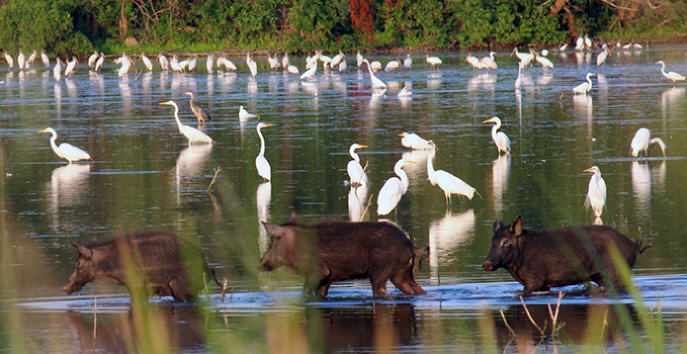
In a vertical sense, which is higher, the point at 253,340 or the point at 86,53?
the point at 86,53

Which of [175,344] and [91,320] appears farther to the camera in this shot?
[91,320]

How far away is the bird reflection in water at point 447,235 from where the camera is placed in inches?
324

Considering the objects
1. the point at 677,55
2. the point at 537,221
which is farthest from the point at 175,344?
the point at 677,55

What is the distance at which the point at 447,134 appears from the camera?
1722 centimetres

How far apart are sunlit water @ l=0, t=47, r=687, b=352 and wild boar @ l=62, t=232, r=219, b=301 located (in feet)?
0.68

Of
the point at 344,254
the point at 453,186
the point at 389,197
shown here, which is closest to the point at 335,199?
the point at 389,197

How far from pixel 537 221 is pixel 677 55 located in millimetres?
33166

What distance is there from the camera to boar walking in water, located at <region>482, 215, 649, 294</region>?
267 inches

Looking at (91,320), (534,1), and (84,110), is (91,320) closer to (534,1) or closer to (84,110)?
(84,110)

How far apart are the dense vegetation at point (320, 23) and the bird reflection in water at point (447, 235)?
38.6 metres

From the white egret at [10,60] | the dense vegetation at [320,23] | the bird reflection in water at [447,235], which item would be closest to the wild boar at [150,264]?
the bird reflection in water at [447,235]

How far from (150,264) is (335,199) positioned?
479cm

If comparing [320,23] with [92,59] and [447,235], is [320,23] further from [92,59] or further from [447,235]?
[447,235]

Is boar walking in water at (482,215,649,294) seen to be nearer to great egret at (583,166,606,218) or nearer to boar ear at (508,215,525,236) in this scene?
boar ear at (508,215,525,236)
